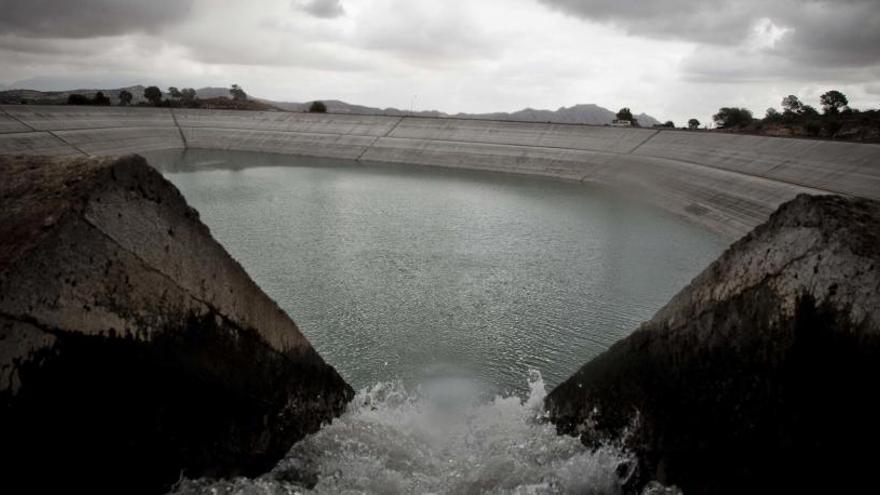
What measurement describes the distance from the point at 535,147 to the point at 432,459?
133 ft

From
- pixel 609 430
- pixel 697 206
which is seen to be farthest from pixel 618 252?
pixel 609 430

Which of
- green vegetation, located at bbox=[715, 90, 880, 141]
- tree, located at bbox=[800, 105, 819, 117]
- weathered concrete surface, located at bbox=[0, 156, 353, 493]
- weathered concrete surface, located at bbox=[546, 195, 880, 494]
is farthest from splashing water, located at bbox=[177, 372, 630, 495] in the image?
tree, located at bbox=[800, 105, 819, 117]

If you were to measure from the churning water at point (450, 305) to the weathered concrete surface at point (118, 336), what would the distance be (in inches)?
23.2

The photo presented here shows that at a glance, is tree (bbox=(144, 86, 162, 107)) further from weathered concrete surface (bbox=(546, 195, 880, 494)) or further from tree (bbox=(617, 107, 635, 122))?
weathered concrete surface (bbox=(546, 195, 880, 494))

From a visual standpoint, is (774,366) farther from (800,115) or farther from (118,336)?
(800,115)

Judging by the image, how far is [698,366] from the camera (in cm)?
421

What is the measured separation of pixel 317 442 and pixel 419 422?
199cm

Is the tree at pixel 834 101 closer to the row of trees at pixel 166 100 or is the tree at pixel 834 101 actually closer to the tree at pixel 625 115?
the tree at pixel 625 115

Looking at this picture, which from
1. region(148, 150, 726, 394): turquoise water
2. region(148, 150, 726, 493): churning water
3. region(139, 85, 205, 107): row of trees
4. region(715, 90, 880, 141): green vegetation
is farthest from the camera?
region(139, 85, 205, 107): row of trees

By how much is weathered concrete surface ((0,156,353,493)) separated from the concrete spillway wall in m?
22.2

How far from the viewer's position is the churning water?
560 centimetres

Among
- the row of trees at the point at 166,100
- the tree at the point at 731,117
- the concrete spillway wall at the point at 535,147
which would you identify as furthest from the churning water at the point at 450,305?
the row of trees at the point at 166,100

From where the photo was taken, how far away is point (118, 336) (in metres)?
3.36

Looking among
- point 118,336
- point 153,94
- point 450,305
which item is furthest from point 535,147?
point 153,94
